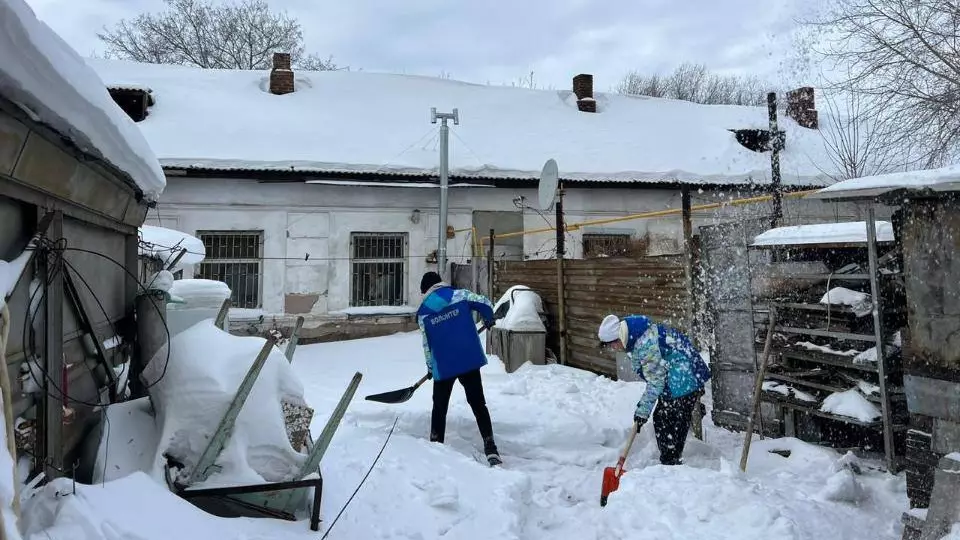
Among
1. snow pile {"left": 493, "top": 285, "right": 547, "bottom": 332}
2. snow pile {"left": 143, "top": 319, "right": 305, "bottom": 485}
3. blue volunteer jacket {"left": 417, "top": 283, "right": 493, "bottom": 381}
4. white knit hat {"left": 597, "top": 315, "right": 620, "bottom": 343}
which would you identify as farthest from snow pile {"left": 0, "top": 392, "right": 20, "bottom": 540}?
snow pile {"left": 493, "top": 285, "right": 547, "bottom": 332}

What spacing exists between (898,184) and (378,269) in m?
10.6

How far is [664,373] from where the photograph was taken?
4773mm

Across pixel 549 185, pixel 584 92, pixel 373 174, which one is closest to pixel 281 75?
pixel 373 174

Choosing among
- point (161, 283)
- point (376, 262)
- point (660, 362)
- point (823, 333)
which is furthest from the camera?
point (376, 262)

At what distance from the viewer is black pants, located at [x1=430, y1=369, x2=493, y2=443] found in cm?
529

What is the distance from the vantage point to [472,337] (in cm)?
541

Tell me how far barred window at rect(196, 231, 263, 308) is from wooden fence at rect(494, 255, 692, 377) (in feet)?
18.7

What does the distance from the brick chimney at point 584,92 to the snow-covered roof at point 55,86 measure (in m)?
15.9

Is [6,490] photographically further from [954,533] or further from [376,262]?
[376,262]

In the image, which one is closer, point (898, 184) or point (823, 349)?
point (898, 184)

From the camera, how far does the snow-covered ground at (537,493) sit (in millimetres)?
2654

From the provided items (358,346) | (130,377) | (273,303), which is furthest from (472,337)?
(273,303)

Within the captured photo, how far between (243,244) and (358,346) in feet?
10.7

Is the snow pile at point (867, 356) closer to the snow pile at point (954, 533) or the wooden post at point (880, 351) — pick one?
the wooden post at point (880, 351)
